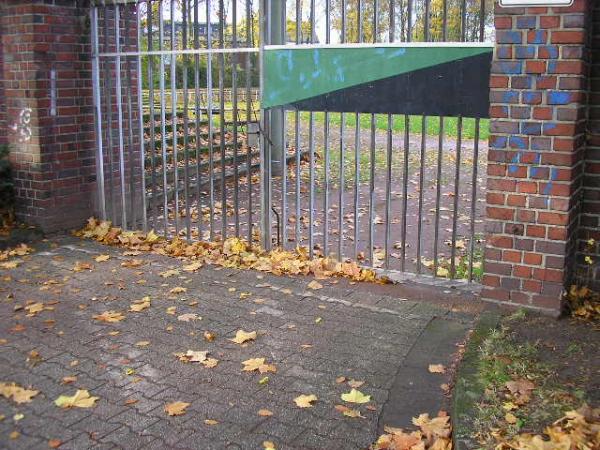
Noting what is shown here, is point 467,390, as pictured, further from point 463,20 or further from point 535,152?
point 463,20

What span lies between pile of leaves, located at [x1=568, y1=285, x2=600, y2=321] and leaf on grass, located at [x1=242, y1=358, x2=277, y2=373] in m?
1.99

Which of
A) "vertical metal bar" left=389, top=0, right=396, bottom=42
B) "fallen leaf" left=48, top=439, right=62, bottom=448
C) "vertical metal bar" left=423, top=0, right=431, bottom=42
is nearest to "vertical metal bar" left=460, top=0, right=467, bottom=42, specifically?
"vertical metal bar" left=423, top=0, right=431, bottom=42

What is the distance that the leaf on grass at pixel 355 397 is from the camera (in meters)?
3.64

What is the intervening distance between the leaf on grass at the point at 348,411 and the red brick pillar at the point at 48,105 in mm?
4573

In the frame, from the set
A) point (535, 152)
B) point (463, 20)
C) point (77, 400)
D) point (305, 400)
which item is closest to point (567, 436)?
point (305, 400)

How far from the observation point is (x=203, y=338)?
4508mm

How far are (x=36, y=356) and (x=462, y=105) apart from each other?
330 cm

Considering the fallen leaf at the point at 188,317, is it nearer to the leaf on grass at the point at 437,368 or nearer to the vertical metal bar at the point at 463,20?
the leaf on grass at the point at 437,368

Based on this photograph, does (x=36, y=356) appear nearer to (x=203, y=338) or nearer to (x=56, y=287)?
(x=203, y=338)

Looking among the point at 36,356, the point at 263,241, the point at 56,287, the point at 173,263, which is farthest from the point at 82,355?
the point at 263,241

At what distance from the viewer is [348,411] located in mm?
3521

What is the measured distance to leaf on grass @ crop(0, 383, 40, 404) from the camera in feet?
12.2

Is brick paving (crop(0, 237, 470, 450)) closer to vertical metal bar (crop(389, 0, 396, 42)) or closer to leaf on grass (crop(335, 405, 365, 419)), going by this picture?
leaf on grass (crop(335, 405, 365, 419))

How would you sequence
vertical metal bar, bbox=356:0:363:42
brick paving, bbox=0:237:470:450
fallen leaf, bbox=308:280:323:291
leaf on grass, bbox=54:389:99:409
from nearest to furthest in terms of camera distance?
brick paving, bbox=0:237:470:450, leaf on grass, bbox=54:389:99:409, vertical metal bar, bbox=356:0:363:42, fallen leaf, bbox=308:280:323:291
